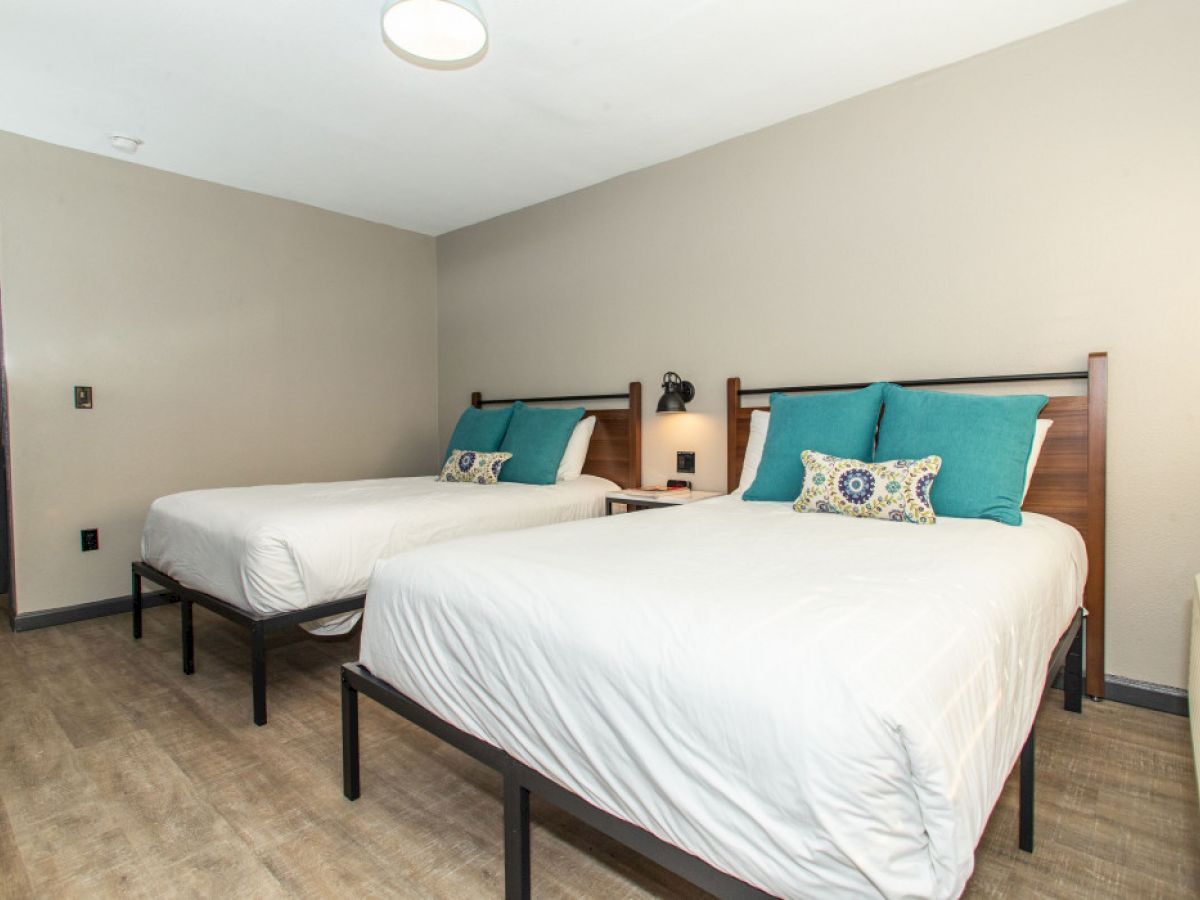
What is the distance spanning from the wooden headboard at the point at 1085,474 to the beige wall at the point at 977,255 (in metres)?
0.08

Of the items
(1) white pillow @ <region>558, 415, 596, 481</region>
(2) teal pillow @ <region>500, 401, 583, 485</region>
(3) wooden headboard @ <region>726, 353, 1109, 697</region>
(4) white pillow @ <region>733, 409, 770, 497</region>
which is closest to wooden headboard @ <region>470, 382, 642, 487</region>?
(1) white pillow @ <region>558, 415, 596, 481</region>

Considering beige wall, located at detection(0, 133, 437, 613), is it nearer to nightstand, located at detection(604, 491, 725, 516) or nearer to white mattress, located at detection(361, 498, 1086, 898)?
nightstand, located at detection(604, 491, 725, 516)

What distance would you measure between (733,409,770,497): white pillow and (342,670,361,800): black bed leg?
1.69m

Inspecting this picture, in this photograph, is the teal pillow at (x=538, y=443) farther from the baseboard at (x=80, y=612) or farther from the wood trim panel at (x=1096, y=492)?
the wood trim panel at (x=1096, y=492)

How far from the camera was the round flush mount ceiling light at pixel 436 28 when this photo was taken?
1882 millimetres

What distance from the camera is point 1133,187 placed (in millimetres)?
2189

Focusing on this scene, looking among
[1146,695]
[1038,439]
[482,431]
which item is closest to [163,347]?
[482,431]

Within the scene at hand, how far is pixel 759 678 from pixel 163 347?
3.79 metres

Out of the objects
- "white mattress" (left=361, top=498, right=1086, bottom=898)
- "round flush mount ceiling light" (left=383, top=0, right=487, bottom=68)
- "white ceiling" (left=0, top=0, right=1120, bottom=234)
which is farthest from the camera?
"white ceiling" (left=0, top=0, right=1120, bottom=234)

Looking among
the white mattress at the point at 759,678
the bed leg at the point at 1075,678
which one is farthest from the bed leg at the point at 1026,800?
the bed leg at the point at 1075,678

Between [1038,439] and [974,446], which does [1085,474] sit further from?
[974,446]

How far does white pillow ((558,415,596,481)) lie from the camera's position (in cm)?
360

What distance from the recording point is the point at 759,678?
0.95 m

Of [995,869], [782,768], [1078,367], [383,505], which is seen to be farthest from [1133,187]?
[383,505]
